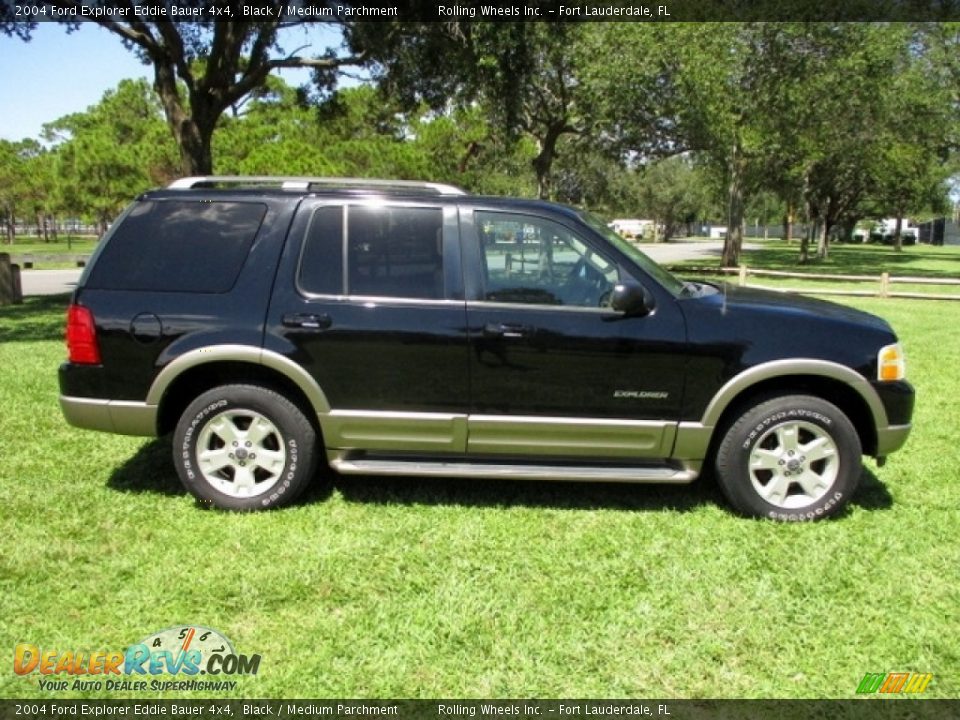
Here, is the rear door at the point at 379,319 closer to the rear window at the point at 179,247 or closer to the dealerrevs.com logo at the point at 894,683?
the rear window at the point at 179,247

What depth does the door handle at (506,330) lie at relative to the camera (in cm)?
398

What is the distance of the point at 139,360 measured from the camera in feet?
13.5

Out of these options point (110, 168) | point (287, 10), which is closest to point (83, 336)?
point (287, 10)

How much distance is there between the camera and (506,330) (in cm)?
398

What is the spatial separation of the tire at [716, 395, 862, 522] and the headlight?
1.05 ft

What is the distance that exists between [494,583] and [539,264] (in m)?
1.79

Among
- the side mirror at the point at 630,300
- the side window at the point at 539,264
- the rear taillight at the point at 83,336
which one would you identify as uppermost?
the side window at the point at 539,264

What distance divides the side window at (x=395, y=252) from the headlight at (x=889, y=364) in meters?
2.51

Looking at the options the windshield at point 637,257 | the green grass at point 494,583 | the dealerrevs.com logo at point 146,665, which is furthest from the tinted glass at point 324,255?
the dealerrevs.com logo at point 146,665

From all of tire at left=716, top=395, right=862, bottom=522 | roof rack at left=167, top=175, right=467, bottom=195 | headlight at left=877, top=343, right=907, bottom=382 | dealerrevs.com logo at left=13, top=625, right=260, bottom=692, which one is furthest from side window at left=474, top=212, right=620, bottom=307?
dealerrevs.com logo at left=13, top=625, right=260, bottom=692

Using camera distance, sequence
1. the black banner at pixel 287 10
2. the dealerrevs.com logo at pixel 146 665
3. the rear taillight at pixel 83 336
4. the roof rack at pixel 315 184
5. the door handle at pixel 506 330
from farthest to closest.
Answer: the black banner at pixel 287 10, the roof rack at pixel 315 184, the rear taillight at pixel 83 336, the door handle at pixel 506 330, the dealerrevs.com logo at pixel 146 665

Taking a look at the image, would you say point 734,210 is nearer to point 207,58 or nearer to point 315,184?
point 207,58

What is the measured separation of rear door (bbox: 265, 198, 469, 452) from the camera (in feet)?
13.2

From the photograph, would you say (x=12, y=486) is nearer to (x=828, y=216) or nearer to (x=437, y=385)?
(x=437, y=385)
